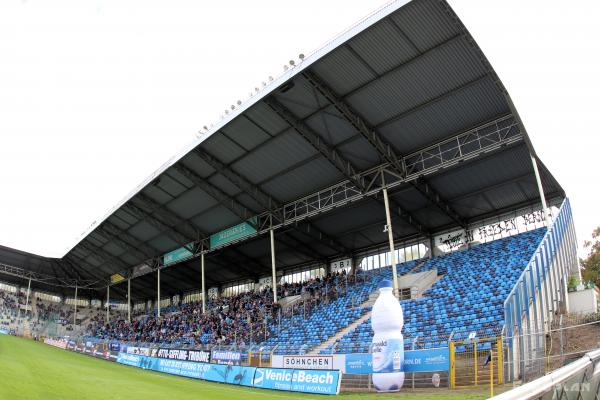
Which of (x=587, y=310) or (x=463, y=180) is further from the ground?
(x=463, y=180)

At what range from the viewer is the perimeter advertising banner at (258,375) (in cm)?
1691

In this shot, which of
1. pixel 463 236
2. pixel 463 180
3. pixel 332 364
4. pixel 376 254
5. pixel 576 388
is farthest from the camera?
pixel 376 254

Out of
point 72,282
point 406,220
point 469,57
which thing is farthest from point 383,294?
point 72,282

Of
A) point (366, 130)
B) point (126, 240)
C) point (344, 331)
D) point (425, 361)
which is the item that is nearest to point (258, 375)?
point (344, 331)

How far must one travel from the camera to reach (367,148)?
85.9 ft

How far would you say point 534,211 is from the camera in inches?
1189

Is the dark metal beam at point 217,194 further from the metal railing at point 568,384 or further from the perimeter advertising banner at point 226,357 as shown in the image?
the metal railing at point 568,384

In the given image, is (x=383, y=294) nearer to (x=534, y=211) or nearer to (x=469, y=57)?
(x=469, y=57)

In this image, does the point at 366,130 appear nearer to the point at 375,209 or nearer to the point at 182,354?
the point at 375,209

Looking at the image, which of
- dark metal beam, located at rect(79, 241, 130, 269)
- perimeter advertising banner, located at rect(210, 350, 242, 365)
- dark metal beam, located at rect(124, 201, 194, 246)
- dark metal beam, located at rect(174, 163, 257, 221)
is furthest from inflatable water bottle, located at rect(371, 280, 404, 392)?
dark metal beam, located at rect(79, 241, 130, 269)

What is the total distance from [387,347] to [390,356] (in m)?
0.32

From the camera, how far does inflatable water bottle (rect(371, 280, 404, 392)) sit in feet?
52.4

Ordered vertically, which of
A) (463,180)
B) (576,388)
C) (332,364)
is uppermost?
(463,180)

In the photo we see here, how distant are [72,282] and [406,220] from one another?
51.6 m
